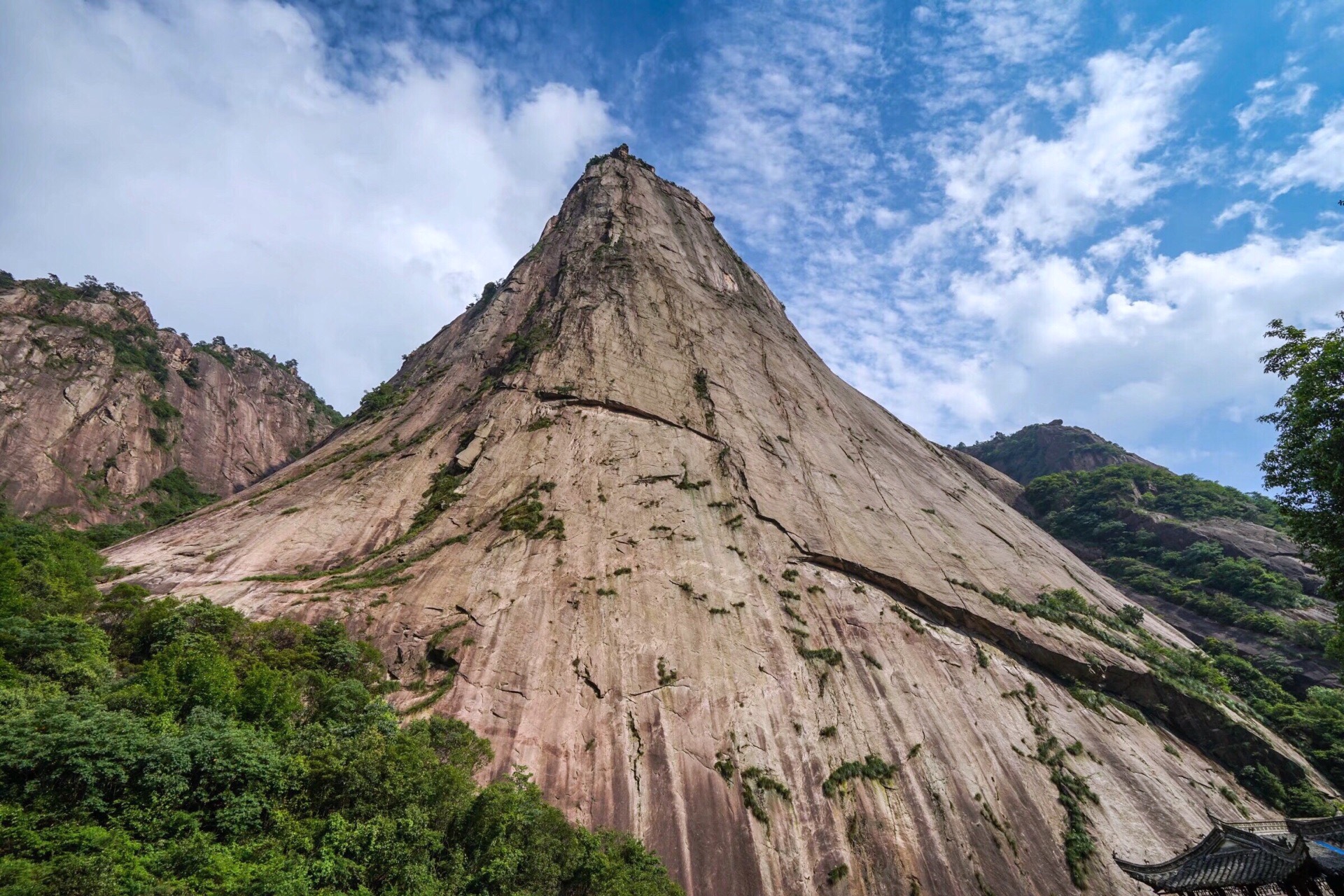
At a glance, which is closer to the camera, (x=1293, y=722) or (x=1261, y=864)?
(x=1261, y=864)

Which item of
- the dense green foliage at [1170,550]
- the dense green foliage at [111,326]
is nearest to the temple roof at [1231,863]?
the dense green foliage at [1170,550]

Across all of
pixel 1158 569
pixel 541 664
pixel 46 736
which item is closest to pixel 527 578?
pixel 541 664

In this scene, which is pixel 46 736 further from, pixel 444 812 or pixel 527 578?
pixel 527 578

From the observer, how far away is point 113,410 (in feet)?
162

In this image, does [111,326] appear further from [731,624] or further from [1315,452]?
[1315,452]

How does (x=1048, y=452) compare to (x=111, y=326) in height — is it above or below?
below

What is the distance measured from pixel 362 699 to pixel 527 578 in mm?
6591

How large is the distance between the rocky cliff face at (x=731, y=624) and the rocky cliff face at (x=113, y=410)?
86.4ft

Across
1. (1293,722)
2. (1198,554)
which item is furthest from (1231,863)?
(1198,554)

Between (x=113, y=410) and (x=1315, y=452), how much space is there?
7116 centimetres

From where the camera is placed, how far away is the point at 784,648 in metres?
20.6

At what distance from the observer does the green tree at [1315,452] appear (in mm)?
13227

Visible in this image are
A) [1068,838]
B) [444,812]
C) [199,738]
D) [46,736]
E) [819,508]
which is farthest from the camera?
[819,508]

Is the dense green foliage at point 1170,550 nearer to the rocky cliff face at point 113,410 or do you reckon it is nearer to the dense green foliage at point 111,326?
the rocky cliff face at point 113,410
